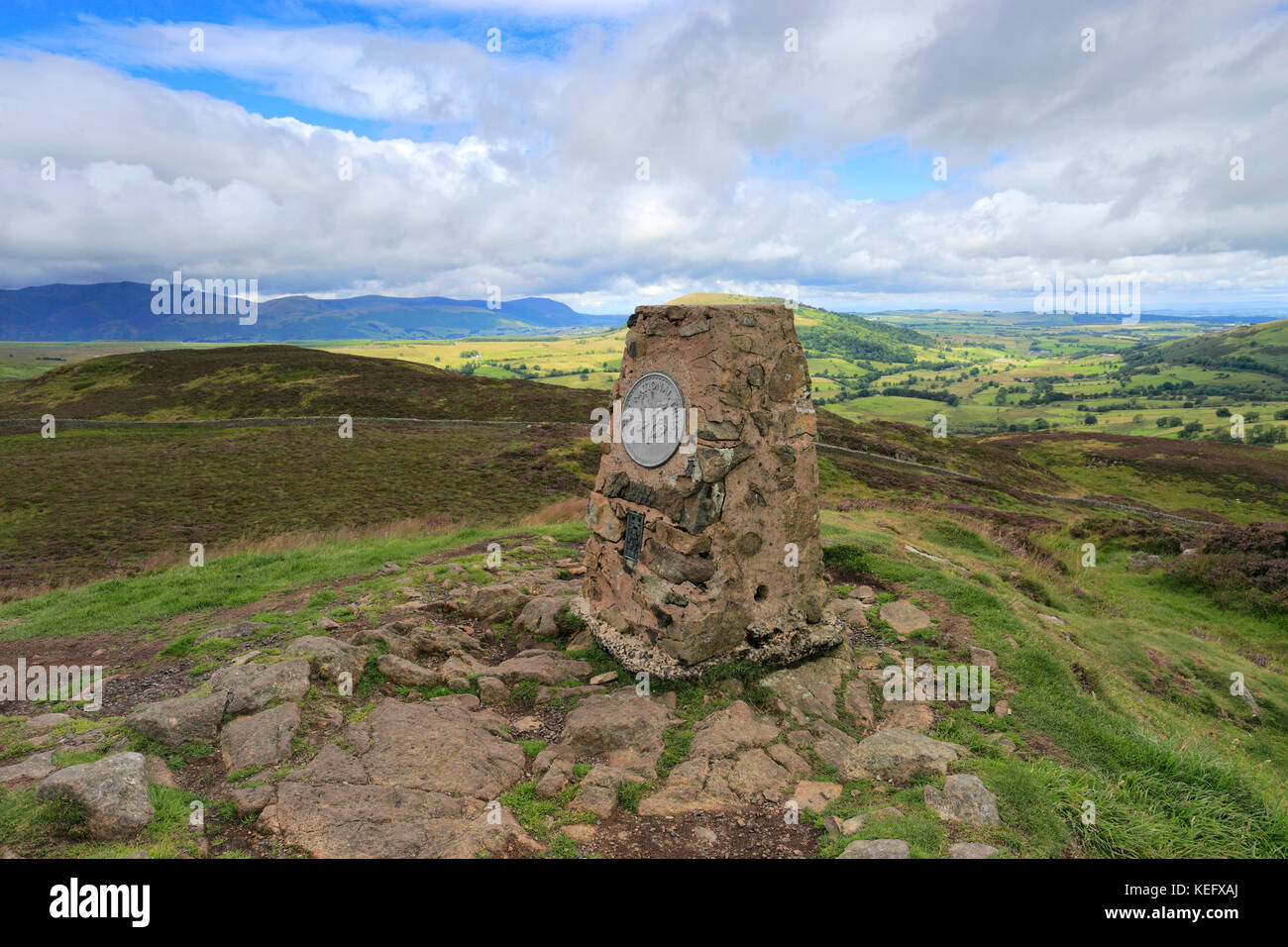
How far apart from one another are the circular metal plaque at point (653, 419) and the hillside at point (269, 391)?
4582 cm

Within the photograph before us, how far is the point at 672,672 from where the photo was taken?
26.3ft

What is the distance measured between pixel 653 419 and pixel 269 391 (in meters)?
59.2

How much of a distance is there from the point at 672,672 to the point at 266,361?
2880 inches

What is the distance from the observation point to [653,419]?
8.52 metres

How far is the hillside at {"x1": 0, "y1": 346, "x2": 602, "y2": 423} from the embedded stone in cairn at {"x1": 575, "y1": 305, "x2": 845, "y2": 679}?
1809 inches

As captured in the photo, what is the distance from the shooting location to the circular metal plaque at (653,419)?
323 inches

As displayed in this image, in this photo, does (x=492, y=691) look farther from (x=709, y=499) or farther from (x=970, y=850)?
(x=970, y=850)

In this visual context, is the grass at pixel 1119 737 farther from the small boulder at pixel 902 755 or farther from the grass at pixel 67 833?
the grass at pixel 67 833

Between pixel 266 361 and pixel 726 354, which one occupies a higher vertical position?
pixel 266 361

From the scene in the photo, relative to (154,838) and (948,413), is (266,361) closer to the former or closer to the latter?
(154,838)

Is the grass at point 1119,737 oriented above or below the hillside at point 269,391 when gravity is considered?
below

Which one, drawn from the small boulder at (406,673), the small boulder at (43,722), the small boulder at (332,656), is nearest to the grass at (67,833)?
the small boulder at (43,722)

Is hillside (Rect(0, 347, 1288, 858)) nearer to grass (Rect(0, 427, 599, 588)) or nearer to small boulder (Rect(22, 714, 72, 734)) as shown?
small boulder (Rect(22, 714, 72, 734))

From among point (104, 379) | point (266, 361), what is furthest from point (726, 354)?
point (104, 379)
